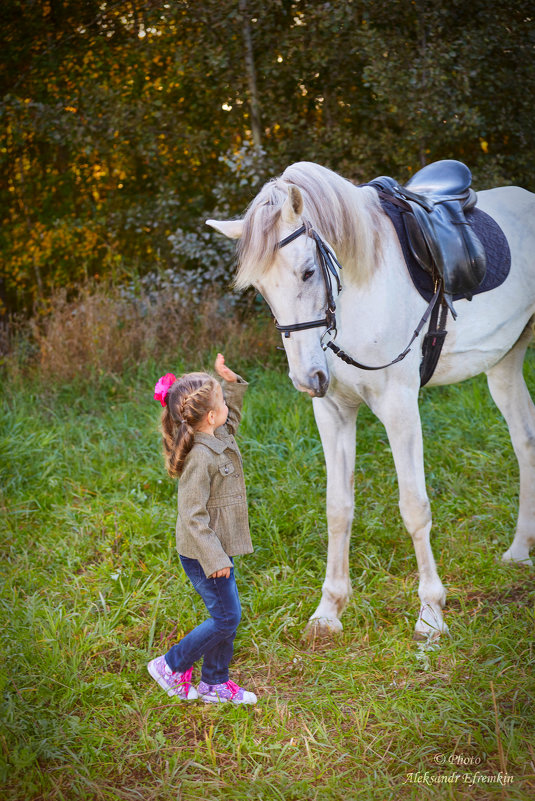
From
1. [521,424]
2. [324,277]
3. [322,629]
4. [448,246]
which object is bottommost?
[322,629]

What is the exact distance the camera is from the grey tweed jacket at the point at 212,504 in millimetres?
2529

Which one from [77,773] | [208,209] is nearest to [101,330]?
[208,209]

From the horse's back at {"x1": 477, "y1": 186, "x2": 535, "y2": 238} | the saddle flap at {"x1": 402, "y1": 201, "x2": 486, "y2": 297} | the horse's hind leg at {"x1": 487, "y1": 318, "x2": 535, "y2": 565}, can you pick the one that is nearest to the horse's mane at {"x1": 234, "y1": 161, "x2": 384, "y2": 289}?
the saddle flap at {"x1": 402, "y1": 201, "x2": 486, "y2": 297}

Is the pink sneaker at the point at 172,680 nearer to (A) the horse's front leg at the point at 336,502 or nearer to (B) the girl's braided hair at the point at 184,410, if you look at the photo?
(A) the horse's front leg at the point at 336,502

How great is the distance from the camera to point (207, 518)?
8.46 ft

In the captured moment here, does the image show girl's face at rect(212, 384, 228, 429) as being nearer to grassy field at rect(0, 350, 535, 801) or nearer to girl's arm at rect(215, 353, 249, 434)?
girl's arm at rect(215, 353, 249, 434)

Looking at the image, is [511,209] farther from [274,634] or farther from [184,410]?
[274,634]

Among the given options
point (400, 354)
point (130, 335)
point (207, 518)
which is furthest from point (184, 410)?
point (130, 335)

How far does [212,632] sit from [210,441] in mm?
734

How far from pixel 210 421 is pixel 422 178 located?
1785 mm

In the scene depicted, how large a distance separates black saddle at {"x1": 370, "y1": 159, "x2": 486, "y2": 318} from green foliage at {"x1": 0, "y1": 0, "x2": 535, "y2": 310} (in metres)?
3.28

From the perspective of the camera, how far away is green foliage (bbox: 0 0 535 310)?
6.07m

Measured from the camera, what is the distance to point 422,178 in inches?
138

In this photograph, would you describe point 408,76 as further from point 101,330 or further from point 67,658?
point 67,658
